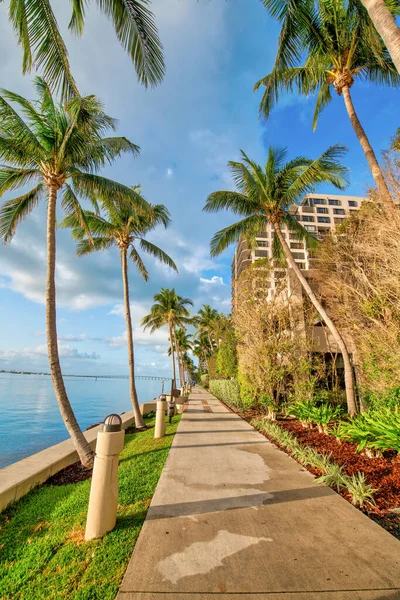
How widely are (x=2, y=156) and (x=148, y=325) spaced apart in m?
26.2

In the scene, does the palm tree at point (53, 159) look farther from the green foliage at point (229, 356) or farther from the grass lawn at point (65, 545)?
the green foliage at point (229, 356)

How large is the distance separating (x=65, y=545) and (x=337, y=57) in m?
13.3

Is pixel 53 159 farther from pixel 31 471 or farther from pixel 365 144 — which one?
pixel 365 144

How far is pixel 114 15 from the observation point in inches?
184

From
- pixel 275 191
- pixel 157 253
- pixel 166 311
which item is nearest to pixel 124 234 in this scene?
pixel 157 253

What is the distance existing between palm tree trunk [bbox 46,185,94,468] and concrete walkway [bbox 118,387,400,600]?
2719 millimetres

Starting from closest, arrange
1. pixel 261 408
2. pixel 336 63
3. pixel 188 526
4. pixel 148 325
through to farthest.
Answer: pixel 188 526, pixel 336 63, pixel 261 408, pixel 148 325

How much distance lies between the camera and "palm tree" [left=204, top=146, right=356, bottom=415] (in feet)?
34.2

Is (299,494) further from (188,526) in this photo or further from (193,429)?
(193,429)

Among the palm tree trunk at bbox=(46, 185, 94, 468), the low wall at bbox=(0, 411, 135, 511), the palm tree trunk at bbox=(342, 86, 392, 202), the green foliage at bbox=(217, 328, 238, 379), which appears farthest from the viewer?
the green foliage at bbox=(217, 328, 238, 379)

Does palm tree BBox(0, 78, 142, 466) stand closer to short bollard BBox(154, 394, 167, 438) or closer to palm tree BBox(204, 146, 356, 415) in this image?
short bollard BBox(154, 394, 167, 438)

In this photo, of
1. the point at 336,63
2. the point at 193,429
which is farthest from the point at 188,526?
the point at 336,63

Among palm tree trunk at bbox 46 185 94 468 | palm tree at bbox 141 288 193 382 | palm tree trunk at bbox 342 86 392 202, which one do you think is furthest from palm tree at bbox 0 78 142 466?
palm tree at bbox 141 288 193 382

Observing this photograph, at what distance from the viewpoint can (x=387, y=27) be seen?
3.86 metres
